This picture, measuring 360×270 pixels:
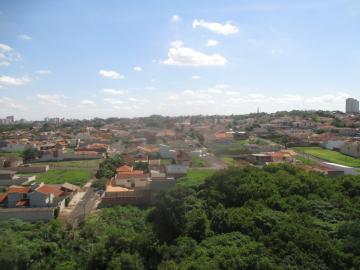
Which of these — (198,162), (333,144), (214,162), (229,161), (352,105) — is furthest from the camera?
(352,105)

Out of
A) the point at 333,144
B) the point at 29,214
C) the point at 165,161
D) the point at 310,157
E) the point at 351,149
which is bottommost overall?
the point at 29,214

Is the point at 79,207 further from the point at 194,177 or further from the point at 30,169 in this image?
the point at 30,169

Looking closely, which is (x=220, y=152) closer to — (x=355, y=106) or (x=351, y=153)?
(x=351, y=153)

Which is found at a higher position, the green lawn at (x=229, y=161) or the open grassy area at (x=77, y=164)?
the green lawn at (x=229, y=161)

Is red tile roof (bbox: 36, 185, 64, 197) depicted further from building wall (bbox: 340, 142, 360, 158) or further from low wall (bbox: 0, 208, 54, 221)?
building wall (bbox: 340, 142, 360, 158)

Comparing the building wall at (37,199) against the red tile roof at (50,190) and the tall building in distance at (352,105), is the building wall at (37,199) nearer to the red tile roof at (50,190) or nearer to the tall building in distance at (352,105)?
the red tile roof at (50,190)

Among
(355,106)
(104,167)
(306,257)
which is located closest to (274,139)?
(104,167)

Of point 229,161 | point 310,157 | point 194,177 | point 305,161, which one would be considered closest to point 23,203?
point 194,177

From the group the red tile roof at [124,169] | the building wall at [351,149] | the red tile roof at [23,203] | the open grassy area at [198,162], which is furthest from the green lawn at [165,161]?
the building wall at [351,149]
